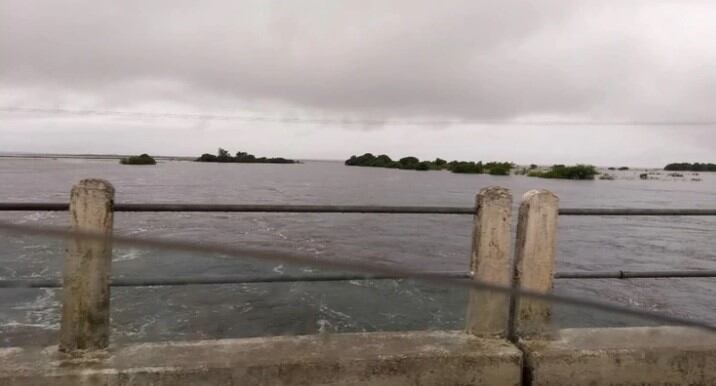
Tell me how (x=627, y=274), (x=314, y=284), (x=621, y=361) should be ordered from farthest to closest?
(x=314, y=284)
(x=627, y=274)
(x=621, y=361)

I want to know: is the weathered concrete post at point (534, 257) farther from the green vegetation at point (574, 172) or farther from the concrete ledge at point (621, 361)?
the green vegetation at point (574, 172)

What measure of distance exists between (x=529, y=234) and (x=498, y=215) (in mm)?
257

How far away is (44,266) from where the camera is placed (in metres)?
14.1

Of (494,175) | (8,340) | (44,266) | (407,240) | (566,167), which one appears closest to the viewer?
(8,340)

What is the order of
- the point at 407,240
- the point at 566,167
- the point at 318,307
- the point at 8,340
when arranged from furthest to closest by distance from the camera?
the point at 566,167, the point at 407,240, the point at 318,307, the point at 8,340

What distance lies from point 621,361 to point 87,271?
10.7ft

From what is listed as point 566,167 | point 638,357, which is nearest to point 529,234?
point 638,357

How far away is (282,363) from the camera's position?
11.1 ft

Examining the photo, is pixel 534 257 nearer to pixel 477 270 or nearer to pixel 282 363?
pixel 477 270

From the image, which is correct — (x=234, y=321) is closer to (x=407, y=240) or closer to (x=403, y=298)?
(x=403, y=298)

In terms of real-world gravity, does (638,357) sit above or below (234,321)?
above

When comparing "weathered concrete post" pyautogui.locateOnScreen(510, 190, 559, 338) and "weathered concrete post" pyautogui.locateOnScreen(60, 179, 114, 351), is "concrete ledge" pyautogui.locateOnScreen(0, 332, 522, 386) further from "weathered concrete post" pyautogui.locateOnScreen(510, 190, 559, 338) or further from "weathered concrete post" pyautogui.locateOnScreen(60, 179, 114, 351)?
"weathered concrete post" pyautogui.locateOnScreen(510, 190, 559, 338)

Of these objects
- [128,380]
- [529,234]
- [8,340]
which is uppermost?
[529,234]

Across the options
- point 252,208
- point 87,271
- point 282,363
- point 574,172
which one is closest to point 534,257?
point 282,363
